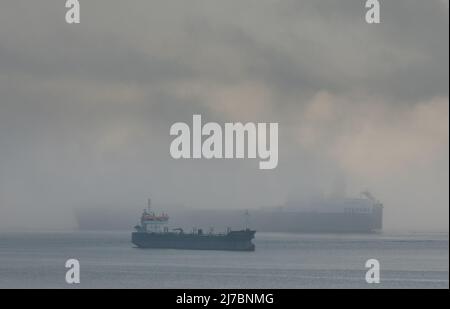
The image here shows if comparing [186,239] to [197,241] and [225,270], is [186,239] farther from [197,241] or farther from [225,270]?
[225,270]

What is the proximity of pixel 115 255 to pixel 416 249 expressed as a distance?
4091 centimetres

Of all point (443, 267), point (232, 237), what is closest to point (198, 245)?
point (232, 237)

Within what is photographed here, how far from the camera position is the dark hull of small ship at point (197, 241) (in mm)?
104000

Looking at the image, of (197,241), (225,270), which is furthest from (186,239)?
(225,270)

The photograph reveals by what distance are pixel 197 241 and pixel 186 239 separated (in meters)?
2.61

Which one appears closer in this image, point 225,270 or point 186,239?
point 225,270

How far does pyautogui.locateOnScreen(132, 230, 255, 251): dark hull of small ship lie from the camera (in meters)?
104

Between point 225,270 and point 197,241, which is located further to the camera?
point 197,241

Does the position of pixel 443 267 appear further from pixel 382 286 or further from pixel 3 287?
pixel 3 287

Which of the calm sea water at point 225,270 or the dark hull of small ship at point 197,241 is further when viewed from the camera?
the dark hull of small ship at point 197,241

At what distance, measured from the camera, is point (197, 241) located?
10706cm

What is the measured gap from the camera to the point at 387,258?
111125 millimetres

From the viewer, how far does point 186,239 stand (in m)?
109

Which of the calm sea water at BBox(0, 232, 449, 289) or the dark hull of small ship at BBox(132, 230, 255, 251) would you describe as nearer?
the calm sea water at BBox(0, 232, 449, 289)
